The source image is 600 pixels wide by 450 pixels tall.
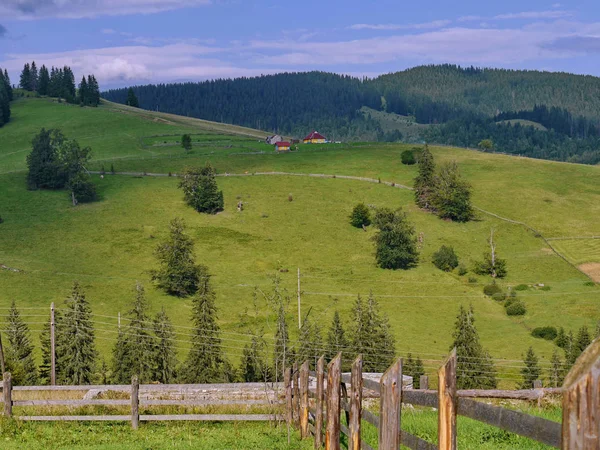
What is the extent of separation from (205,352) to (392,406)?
2482 inches

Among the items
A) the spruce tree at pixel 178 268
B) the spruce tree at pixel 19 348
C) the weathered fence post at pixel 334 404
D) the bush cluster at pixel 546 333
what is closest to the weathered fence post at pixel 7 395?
the weathered fence post at pixel 334 404

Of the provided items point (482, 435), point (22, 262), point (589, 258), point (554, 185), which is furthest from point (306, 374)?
point (554, 185)

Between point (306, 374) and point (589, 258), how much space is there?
4115 inches

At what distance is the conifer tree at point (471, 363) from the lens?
63606 mm

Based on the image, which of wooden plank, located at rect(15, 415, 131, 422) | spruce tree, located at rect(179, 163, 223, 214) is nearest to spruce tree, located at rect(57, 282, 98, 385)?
wooden plank, located at rect(15, 415, 131, 422)

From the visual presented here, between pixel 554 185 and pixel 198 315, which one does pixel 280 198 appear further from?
pixel 198 315

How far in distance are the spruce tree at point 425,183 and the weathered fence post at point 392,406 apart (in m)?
130

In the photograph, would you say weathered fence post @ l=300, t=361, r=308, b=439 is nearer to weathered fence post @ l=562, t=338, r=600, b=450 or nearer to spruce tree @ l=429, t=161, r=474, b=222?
weathered fence post @ l=562, t=338, r=600, b=450

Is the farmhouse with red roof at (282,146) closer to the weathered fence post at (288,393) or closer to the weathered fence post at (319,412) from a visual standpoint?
the weathered fence post at (288,393)

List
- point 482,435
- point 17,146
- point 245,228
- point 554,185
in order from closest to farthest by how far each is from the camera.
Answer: point 482,435, point 245,228, point 554,185, point 17,146

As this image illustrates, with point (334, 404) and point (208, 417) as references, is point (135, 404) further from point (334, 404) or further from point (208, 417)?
point (334, 404)

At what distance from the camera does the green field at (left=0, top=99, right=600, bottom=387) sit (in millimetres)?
91750

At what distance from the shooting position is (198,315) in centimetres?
7431

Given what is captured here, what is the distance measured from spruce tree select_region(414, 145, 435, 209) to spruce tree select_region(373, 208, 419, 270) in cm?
1966
